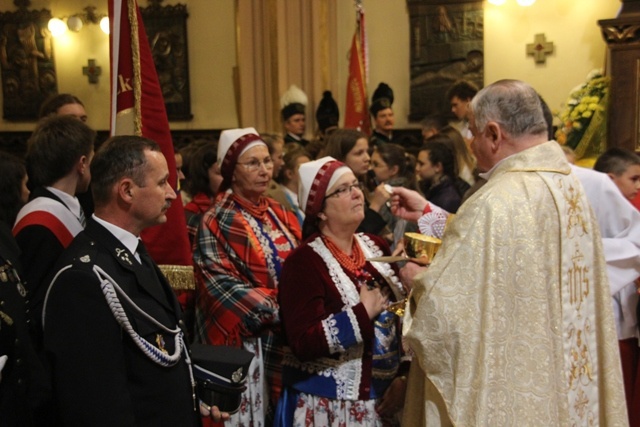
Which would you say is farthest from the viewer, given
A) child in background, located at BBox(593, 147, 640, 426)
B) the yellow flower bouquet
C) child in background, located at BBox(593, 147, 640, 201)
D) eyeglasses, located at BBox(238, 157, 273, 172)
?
the yellow flower bouquet

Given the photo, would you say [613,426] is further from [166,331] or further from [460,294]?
[166,331]

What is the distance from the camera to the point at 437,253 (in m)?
2.51

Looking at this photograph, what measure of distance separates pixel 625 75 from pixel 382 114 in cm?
237

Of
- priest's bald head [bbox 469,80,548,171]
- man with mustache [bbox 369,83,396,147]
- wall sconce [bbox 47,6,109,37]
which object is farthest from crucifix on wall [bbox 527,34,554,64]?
priest's bald head [bbox 469,80,548,171]

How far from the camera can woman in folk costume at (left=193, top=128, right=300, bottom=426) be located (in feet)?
11.8

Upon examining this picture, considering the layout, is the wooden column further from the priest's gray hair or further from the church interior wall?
the priest's gray hair

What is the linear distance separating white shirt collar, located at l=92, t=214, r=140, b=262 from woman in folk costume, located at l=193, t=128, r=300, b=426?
4.24 ft

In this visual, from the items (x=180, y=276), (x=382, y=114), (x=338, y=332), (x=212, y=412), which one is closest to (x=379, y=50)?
(x=382, y=114)

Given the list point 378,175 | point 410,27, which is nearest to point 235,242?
point 378,175

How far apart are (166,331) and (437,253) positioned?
88cm

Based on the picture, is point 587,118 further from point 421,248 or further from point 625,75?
point 421,248

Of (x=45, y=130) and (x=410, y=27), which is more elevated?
(x=410, y=27)

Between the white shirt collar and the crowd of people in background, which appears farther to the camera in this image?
the white shirt collar

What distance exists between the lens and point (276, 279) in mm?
3676
